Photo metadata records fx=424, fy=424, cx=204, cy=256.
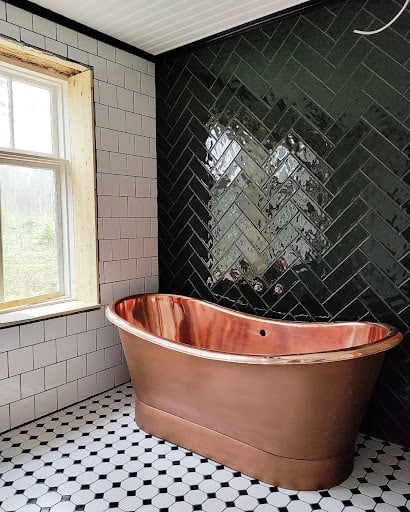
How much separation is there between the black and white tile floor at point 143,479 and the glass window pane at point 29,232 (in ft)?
3.20

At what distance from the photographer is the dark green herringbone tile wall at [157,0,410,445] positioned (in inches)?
97.7

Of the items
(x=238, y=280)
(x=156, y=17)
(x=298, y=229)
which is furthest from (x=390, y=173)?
(x=156, y=17)

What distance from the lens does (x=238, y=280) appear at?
3.19 meters

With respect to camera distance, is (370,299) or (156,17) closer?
(370,299)

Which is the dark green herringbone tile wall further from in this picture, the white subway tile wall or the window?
the window

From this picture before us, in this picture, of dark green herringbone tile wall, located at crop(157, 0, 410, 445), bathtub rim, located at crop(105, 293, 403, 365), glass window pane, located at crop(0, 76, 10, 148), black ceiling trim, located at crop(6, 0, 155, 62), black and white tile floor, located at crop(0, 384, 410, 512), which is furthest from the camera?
glass window pane, located at crop(0, 76, 10, 148)

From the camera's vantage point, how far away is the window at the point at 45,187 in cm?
286

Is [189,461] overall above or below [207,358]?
below

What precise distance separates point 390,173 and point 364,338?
0.97m

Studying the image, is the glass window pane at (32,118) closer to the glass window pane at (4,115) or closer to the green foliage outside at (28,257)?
the glass window pane at (4,115)

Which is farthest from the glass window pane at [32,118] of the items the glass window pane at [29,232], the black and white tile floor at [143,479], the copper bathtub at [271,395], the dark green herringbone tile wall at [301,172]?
the black and white tile floor at [143,479]

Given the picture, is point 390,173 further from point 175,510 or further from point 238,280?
point 175,510

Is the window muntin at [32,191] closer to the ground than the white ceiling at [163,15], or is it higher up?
closer to the ground

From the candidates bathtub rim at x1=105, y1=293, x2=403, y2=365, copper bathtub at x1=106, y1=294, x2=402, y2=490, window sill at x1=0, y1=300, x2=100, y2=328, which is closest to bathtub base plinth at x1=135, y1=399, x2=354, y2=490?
copper bathtub at x1=106, y1=294, x2=402, y2=490
